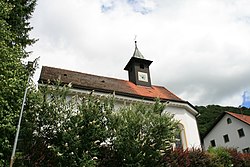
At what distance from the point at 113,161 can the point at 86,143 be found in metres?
1.92

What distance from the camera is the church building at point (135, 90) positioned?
65.2ft

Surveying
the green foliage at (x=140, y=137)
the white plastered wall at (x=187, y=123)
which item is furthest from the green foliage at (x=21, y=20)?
the white plastered wall at (x=187, y=123)

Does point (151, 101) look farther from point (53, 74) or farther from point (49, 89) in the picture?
point (49, 89)

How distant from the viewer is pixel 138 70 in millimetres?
26828

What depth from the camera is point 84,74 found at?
23828 millimetres

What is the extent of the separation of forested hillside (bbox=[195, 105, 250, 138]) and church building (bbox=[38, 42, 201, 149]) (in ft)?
69.4

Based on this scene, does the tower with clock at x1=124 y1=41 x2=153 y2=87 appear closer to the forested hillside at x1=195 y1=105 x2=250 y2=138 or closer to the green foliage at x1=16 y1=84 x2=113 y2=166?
the green foliage at x1=16 y1=84 x2=113 y2=166

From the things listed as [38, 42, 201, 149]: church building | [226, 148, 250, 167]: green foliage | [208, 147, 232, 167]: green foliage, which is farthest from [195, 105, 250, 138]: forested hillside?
[208, 147, 232, 167]: green foliage

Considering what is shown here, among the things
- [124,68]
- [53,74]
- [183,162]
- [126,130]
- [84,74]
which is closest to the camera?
[126,130]

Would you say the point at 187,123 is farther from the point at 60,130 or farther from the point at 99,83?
the point at 60,130

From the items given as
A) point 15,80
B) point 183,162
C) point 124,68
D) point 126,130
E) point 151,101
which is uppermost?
point 124,68

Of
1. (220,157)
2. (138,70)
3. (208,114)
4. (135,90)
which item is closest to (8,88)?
(135,90)

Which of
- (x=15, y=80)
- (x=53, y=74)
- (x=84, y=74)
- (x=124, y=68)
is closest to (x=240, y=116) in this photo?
(x=124, y=68)

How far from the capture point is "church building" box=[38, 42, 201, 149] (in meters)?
19.9
